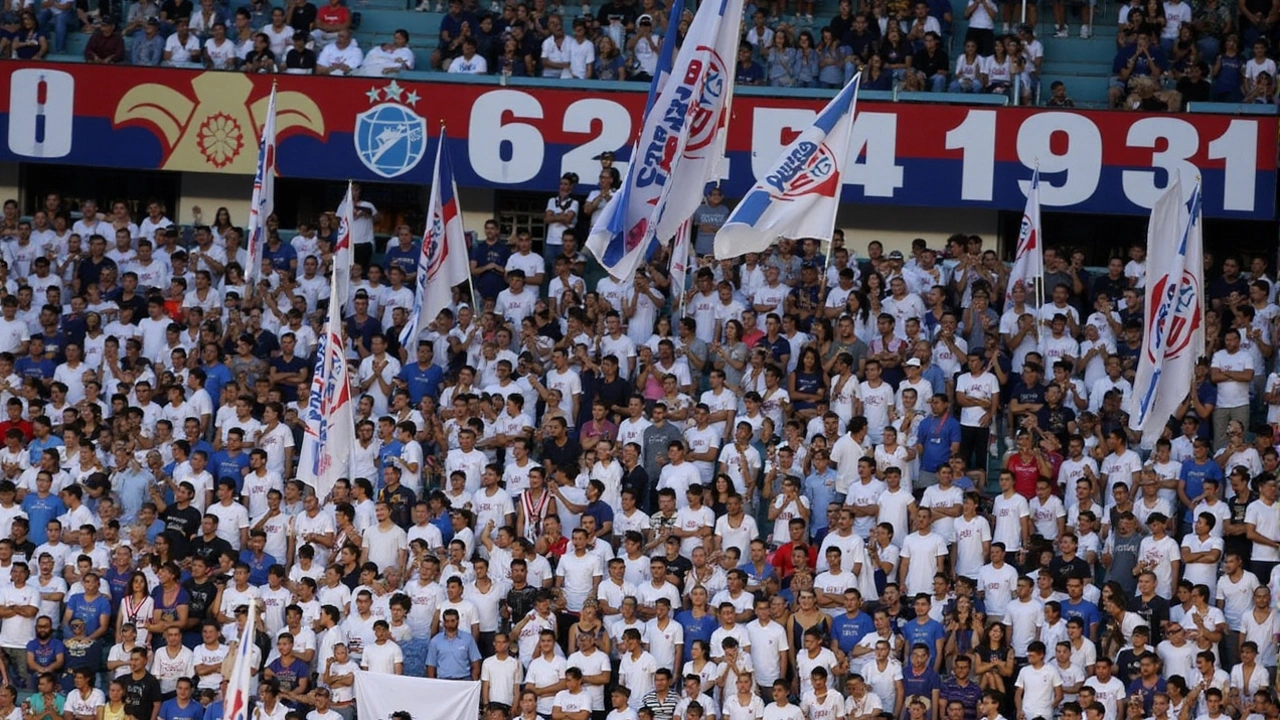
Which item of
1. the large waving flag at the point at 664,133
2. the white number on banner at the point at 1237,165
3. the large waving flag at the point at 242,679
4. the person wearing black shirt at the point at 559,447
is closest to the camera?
the large waving flag at the point at 242,679

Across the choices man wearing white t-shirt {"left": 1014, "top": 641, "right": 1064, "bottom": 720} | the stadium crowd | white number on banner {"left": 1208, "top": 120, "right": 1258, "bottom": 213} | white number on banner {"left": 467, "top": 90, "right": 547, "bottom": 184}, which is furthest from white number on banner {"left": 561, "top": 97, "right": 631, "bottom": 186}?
man wearing white t-shirt {"left": 1014, "top": 641, "right": 1064, "bottom": 720}

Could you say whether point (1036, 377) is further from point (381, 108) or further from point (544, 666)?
point (381, 108)

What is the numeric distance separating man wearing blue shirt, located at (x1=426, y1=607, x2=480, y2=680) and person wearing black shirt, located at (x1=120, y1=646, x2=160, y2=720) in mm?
2428

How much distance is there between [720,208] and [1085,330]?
16.0 ft

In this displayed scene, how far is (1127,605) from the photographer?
66.2 feet

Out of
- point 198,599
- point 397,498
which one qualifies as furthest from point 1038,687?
point 198,599

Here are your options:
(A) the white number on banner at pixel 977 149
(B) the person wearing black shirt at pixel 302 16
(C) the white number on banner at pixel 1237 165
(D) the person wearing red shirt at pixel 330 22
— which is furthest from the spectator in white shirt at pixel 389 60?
(C) the white number on banner at pixel 1237 165

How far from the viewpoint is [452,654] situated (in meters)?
20.3

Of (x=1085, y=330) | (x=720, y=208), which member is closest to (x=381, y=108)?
(x=720, y=208)

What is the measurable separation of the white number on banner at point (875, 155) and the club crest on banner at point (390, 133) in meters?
5.21

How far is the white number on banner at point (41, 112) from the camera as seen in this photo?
1121 inches

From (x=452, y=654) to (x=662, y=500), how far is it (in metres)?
2.39

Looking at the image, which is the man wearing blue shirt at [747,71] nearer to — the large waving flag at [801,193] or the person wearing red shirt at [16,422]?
the large waving flag at [801,193]

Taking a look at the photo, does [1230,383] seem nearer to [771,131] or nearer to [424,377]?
[771,131]
